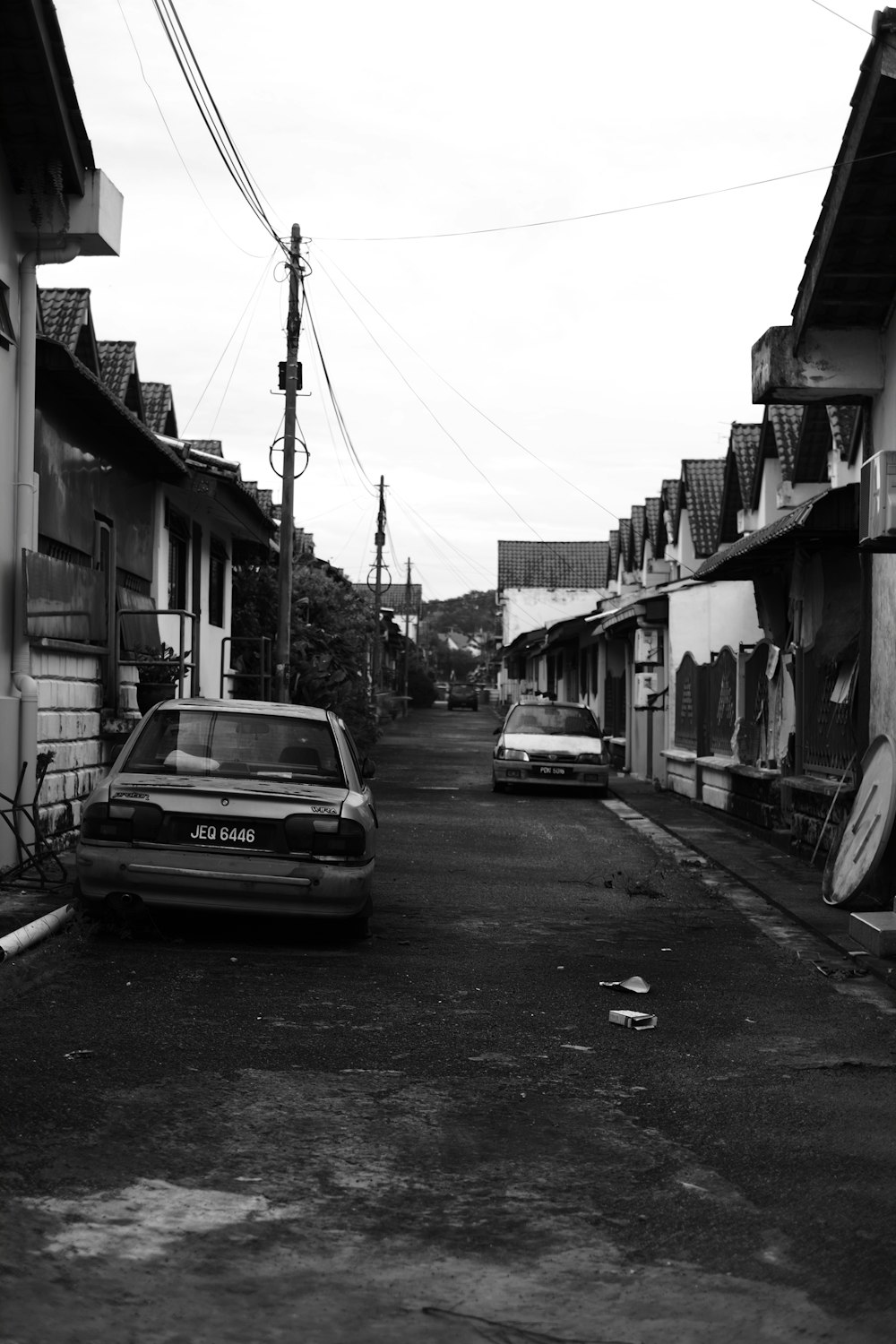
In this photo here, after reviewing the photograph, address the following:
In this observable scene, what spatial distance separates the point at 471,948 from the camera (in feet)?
29.1

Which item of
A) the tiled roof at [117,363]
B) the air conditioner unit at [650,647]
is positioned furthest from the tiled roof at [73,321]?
the air conditioner unit at [650,647]

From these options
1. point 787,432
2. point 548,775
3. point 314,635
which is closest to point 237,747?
point 548,775

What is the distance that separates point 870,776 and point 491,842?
A: 544 centimetres

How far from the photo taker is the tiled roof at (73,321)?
15656 mm

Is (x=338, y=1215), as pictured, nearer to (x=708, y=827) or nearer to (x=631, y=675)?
(x=708, y=827)

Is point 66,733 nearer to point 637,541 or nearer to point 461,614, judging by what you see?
point 637,541

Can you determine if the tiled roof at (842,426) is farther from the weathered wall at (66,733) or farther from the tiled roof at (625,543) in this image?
the tiled roof at (625,543)

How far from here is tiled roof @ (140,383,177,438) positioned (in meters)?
22.3

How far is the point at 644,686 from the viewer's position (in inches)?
1105

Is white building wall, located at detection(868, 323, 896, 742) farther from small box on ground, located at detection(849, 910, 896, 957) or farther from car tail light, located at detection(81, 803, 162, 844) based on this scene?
car tail light, located at detection(81, 803, 162, 844)

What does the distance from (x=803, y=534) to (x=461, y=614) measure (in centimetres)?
17149

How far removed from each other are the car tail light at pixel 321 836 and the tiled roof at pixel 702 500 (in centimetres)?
2135

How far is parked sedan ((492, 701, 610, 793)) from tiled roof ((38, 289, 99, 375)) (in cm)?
951

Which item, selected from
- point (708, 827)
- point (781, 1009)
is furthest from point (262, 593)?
point (781, 1009)
